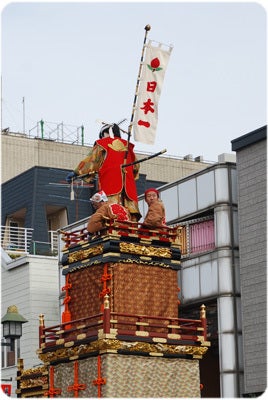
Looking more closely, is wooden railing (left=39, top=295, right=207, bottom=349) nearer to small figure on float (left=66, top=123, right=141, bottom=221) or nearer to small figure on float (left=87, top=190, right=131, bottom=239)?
small figure on float (left=87, top=190, right=131, bottom=239)

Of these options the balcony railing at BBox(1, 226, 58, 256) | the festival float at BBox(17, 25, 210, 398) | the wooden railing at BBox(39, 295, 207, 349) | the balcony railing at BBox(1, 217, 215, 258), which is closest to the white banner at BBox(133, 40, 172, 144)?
the festival float at BBox(17, 25, 210, 398)

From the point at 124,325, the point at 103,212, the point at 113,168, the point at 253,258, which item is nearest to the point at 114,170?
the point at 113,168

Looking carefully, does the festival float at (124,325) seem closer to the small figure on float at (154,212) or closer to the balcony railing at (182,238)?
the small figure on float at (154,212)

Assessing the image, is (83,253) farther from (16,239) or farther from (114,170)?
(16,239)

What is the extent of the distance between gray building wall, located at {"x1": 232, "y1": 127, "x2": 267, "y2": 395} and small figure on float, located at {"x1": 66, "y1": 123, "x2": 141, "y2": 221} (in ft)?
14.6

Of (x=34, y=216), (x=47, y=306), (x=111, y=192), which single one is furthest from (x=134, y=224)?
(x=34, y=216)

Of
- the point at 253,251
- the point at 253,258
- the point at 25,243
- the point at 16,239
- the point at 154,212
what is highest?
the point at 16,239

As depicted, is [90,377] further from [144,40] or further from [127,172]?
[144,40]

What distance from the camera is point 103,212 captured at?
40.0 m

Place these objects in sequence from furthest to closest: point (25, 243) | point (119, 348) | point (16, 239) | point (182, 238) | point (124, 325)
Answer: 1. point (16, 239)
2. point (25, 243)
3. point (182, 238)
4. point (124, 325)
5. point (119, 348)

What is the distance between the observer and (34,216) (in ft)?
206

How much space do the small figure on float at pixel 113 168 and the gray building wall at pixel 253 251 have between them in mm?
4453

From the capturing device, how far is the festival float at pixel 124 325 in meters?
38.0

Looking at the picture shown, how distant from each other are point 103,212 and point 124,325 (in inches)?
158
